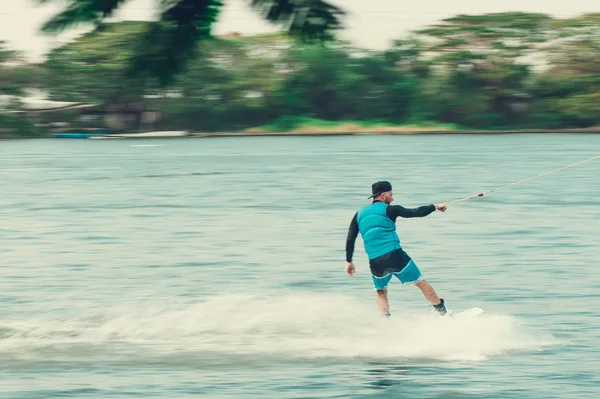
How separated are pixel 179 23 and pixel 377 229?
8.72m

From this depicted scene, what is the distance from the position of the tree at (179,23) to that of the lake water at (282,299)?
803 cm

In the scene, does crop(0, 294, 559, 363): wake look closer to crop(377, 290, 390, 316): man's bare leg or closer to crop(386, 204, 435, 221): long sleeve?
crop(377, 290, 390, 316): man's bare leg

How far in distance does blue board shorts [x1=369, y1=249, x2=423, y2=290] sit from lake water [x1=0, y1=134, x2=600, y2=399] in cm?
83

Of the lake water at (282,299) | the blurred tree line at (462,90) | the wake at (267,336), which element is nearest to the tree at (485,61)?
the blurred tree line at (462,90)

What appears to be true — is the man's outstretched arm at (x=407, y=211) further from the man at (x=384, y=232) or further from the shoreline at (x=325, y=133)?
the shoreline at (x=325, y=133)

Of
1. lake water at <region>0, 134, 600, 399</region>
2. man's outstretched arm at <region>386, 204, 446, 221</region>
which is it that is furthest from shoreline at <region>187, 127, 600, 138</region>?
man's outstretched arm at <region>386, 204, 446, 221</region>

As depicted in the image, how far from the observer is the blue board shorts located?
1239 cm

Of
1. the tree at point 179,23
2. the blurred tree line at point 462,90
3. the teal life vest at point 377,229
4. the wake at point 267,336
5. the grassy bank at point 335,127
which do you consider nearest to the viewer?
the tree at point 179,23

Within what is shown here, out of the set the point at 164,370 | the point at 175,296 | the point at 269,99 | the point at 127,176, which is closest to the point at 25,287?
the point at 175,296

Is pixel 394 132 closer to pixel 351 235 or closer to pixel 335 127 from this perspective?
pixel 335 127

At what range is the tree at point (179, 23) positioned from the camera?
3.45 m

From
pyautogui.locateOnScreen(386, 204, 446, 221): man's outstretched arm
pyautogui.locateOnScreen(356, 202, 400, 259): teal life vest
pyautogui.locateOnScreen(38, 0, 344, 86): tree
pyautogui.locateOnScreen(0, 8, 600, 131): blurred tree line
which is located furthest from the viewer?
pyautogui.locateOnScreen(0, 8, 600, 131): blurred tree line

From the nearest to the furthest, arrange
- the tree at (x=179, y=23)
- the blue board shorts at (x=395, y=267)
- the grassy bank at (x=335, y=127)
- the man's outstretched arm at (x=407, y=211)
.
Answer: the tree at (x=179, y=23) < the man's outstretched arm at (x=407, y=211) < the blue board shorts at (x=395, y=267) < the grassy bank at (x=335, y=127)

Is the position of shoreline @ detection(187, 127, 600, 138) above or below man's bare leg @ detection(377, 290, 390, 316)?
below
